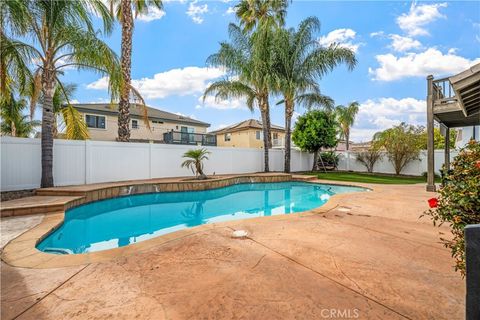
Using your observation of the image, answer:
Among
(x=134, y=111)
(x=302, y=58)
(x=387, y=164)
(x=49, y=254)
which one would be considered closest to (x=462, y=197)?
(x=49, y=254)

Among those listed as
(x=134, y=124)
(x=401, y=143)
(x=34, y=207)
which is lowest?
(x=34, y=207)

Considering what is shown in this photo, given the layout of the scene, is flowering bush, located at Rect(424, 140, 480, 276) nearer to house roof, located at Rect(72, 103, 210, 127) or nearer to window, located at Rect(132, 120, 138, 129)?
house roof, located at Rect(72, 103, 210, 127)

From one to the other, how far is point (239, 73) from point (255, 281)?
13.4 metres

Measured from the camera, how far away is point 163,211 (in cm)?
736

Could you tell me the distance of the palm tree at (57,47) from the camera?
6762 mm

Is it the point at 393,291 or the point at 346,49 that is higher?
the point at 346,49

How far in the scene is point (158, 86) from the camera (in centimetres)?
2427

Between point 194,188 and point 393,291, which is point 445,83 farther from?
point 194,188

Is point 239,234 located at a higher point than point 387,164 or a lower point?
lower

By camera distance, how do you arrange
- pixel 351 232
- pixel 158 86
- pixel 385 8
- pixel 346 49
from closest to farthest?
pixel 351 232 < pixel 385 8 < pixel 346 49 < pixel 158 86

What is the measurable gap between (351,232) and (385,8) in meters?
10.5

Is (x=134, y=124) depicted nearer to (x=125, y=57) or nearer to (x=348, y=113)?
(x=125, y=57)

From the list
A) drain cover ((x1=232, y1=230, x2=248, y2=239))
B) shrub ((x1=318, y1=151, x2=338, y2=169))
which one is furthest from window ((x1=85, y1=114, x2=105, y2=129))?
drain cover ((x1=232, y1=230, x2=248, y2=239))

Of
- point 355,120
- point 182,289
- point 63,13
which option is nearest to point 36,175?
point 63,13
